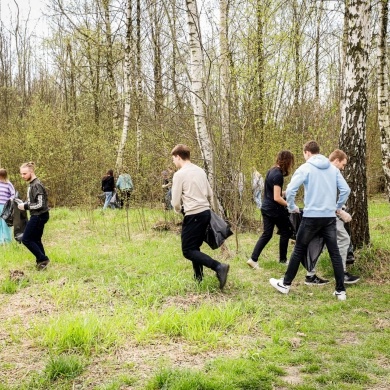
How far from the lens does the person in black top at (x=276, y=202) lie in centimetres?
685

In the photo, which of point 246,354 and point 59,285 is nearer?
point 246,354

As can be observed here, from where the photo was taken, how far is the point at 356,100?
6844 mm

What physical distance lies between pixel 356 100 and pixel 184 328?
458 cm

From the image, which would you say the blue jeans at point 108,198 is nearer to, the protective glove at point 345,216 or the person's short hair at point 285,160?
the person's short hair at point 285,160

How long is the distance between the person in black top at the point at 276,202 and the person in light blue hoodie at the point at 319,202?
0.99 metres

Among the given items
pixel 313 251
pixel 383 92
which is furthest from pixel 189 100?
pixel 313 251

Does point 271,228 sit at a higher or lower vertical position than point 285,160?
lower

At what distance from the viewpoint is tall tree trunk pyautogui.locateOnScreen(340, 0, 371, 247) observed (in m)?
6.83

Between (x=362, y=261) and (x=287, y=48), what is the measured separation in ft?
40.0

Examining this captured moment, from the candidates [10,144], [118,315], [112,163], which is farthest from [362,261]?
[10,144]

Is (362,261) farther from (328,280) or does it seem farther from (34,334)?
(34,334)

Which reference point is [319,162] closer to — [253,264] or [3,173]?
[253,264]

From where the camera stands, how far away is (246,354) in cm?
407

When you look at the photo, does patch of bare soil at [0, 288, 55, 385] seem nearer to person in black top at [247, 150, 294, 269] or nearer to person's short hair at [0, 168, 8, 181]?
person in black top at [247, 150, 294, 269]
